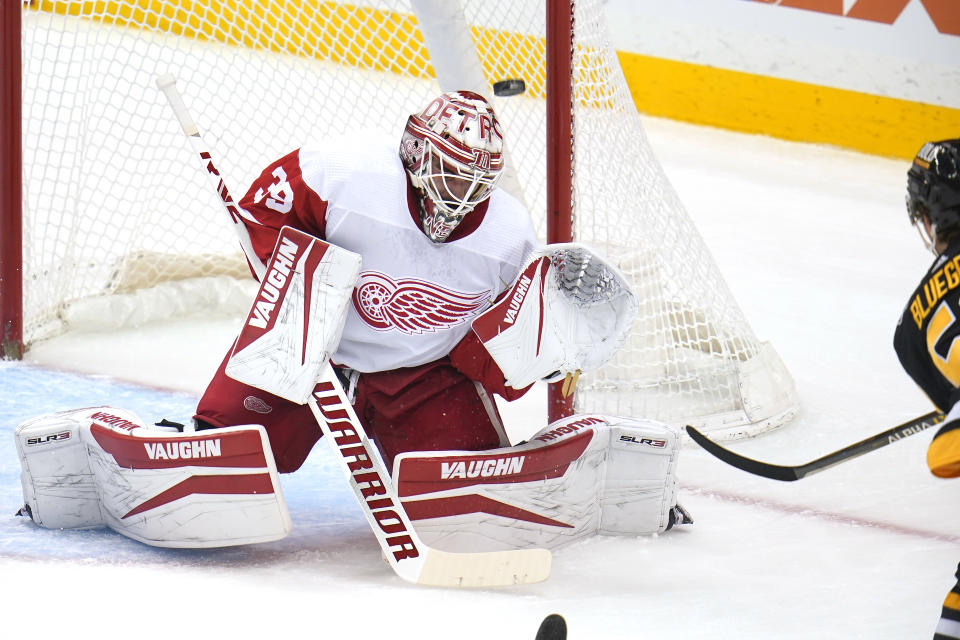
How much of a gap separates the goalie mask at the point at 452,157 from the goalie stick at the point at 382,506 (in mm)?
325

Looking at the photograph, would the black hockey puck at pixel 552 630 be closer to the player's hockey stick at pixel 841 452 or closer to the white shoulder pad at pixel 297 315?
the player's hockey stick at pixel 841 452

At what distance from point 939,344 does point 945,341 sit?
0.04 ft

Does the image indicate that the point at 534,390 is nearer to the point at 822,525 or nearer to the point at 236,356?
the point at 822,525

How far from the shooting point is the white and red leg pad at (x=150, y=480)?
2.38m

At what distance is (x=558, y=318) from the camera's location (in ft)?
8.11

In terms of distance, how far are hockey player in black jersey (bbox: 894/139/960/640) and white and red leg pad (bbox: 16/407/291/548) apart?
3.63 feet

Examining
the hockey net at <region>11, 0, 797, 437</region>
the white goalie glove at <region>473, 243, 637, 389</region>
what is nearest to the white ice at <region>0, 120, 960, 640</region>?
the hockey net at <region>11, 0, 797, 437</region>

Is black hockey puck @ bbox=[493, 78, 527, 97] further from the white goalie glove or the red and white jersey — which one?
the white goalie glove

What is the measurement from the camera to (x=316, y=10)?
4844 millimetres

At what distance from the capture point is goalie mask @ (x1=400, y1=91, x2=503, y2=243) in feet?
7.72

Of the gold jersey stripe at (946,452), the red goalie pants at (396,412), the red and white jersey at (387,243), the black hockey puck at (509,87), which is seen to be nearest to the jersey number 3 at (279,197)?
the red and white jersey at (387,243)

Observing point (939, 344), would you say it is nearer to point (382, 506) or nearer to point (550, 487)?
point (550, 487)

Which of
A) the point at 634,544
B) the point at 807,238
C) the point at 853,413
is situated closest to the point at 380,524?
the point at 634,544

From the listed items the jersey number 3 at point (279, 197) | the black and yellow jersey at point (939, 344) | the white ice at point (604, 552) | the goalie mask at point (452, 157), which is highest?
the goalie mask at point (452, 157)
